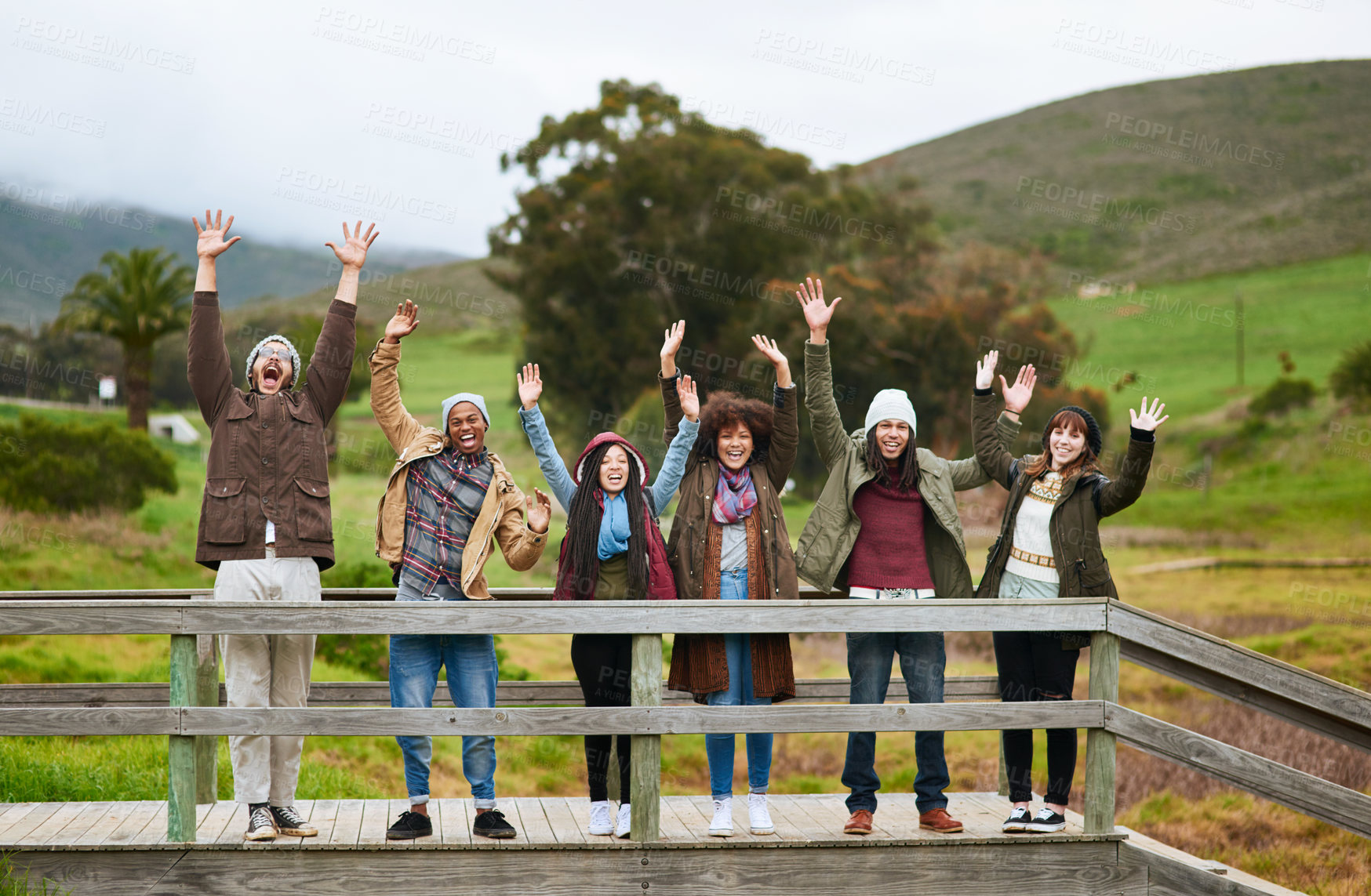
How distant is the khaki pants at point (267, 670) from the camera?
4652 mm

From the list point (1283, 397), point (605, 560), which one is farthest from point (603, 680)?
point (1283, 397)

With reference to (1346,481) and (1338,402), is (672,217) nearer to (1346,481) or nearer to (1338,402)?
(1346,481)

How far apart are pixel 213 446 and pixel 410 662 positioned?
1.22m

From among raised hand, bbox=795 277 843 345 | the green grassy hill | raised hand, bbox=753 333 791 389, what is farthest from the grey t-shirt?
the green grassy hill

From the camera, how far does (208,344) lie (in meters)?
4.74

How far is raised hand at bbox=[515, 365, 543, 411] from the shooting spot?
504cm

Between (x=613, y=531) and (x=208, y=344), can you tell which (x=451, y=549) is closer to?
(x=613, y=531)

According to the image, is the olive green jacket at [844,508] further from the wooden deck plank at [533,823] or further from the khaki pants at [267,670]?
the khaki pants at [267,670]

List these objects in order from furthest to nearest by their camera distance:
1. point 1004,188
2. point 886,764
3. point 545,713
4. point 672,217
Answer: point 1004,188, point 672,217, point 886,764, point 545,713

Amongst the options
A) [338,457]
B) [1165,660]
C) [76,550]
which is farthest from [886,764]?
[338,457]

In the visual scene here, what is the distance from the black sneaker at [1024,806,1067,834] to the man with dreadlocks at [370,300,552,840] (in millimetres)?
2284

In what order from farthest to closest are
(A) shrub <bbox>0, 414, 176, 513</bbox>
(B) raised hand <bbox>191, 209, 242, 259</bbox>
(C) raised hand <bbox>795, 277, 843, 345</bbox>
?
(A) shrub <bbox>0, 414, 176, 513</bbox> < (C) raised hand <bbox>795, 277, 843, 345</bbox> < (B) raised hand <bbox>191, 209, 242, 259</bbox>

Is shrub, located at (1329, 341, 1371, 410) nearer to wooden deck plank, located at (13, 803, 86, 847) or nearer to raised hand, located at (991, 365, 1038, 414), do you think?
raised hand, located at (991, 365, 1038, 414)

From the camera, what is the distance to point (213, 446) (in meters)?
4.72
